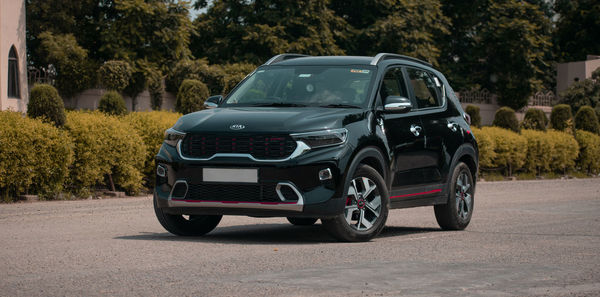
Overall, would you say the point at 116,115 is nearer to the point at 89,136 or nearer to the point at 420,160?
the point at 89,136

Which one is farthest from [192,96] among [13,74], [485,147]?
[13,74]

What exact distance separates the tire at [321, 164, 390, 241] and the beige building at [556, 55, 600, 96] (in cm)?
5384

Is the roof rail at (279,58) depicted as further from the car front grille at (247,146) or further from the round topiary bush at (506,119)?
the round topiary bush at (506,119)

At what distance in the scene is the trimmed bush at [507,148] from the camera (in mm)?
30094

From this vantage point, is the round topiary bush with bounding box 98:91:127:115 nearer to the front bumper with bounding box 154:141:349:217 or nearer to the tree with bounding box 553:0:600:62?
the front bumper with bounding box 154:141:349:217

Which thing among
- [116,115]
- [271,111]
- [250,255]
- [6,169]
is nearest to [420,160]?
[271,111]

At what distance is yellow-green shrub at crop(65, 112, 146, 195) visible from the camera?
17.1 metres

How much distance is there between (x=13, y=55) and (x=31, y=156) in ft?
83.8

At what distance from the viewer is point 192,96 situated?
23.1 metres

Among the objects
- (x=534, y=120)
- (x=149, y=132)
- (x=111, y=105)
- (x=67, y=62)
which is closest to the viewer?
(x=149, y=132)

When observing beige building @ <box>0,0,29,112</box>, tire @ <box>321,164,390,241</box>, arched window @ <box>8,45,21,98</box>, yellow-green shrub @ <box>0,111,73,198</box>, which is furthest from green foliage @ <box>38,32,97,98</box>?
tire @ <box>321,164,390,241</box>

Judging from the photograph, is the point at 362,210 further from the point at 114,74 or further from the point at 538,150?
the point at 114,74

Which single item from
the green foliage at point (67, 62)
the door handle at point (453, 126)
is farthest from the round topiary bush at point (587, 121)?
the door handle at point (453, 126)

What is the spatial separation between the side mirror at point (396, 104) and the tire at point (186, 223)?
2.34 metres
